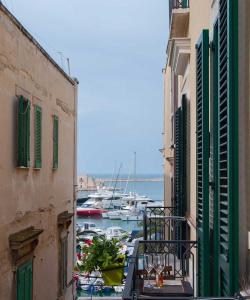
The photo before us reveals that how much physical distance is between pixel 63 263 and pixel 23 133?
5.30 metres

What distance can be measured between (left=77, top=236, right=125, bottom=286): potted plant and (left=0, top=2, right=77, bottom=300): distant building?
442 centimetres

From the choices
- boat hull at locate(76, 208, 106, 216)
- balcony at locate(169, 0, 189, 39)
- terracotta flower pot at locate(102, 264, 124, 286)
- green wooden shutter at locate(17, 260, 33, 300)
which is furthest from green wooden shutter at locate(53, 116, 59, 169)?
boat hull at locate(76, 208, 106, 216)

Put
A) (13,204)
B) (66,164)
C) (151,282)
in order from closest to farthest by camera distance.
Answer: (151,282), (13,204), (66,164)

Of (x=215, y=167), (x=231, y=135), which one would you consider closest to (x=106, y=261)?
(x=215, y=167)

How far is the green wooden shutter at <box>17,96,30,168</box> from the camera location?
9016mm

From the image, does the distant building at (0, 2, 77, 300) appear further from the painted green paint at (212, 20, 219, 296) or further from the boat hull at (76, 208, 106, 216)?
the boat hull at (76, 208, 106, 216)

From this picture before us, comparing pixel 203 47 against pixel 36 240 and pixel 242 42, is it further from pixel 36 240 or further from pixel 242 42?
pixel 36 240

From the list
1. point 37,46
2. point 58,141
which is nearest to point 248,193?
point 37,46

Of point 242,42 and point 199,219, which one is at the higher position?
point 242,42

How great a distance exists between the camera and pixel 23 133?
9141 mm

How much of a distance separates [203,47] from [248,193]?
2.20m

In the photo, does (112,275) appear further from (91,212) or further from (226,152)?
(91,212)

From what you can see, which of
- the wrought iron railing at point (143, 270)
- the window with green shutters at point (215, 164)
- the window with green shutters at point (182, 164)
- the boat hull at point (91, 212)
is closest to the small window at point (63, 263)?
the window with green shutters at point (182, 164)

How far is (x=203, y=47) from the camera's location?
5.78m
